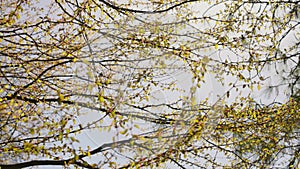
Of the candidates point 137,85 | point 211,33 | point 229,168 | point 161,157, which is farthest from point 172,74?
point 161,157

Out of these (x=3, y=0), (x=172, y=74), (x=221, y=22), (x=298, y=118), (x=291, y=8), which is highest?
(x=3, y=0)

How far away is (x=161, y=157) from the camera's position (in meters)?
1.05

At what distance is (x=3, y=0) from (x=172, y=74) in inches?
35.7

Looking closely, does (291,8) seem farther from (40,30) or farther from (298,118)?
(40,30)

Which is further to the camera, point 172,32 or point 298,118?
point 298,118

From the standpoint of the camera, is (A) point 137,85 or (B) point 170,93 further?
(B) point 170,93

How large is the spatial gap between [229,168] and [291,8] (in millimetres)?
925

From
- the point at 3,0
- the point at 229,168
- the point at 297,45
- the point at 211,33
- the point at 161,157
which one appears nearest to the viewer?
the point at 161,157

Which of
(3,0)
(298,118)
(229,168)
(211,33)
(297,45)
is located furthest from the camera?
(297,45)

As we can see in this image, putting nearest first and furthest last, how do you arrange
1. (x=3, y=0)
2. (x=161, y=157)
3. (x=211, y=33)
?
1. (x=161, y=157)
2. (x=211, y=33)
3. (x=3, y=0)

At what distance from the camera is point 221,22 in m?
1.68

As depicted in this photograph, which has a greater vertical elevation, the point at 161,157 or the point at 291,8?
the point at 291,8

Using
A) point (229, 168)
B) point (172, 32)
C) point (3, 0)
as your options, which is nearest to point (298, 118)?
point (229, 168)

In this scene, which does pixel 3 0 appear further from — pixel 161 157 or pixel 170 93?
pixel 161 157
